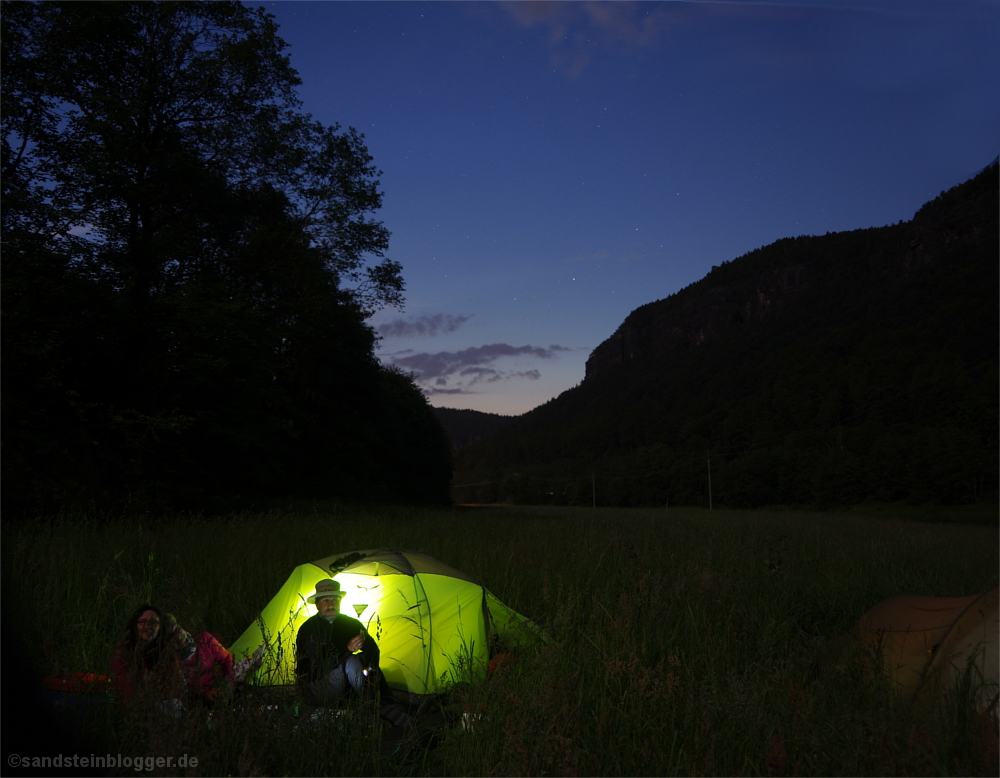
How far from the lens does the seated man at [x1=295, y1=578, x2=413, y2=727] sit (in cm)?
423

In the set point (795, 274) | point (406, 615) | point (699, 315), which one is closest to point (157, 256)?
point (406, 615)

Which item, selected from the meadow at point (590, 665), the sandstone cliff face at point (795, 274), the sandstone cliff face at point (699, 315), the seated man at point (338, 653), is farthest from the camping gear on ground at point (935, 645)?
the sandstone cliff face at point (699, 315)

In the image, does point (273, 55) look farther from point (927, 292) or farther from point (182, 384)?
point (927, 292)

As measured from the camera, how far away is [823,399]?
218 ft

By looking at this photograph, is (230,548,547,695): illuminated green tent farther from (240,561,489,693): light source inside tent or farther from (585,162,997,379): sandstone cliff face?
(585,162,997,379): sandstone cliff face

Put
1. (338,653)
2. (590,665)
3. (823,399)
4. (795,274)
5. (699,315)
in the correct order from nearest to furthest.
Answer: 1. (590,665)
2. (338,653)
3. (823,399)
4. (795,274)
5. (699,315)

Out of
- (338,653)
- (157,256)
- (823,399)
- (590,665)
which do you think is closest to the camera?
(590,665)

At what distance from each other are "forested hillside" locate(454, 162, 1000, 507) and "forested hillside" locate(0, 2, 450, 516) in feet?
48.4

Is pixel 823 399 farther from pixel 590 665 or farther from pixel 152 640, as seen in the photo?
pixel 152 640

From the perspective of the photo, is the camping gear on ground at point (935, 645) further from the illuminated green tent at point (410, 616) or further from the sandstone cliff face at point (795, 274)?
the sandstone cliff face at point (795, 274)

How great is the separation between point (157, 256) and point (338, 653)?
13440 mm

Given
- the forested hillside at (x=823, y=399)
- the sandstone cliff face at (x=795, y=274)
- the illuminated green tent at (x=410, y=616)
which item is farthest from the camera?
the sandstone cliff face at (x=795, y=274)

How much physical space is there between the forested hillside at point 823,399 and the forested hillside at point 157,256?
48.4 ft

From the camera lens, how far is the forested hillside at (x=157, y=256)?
471 inches
